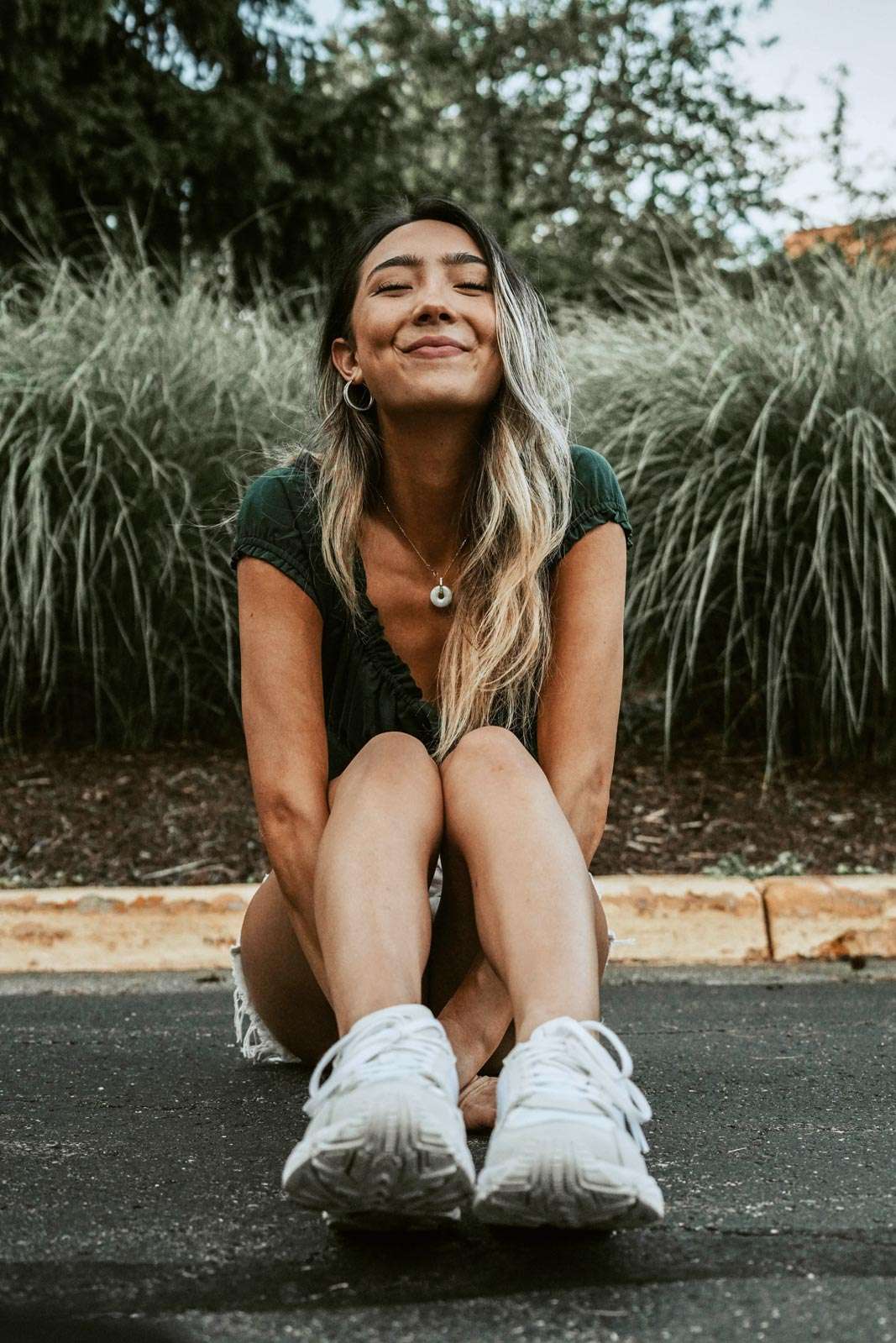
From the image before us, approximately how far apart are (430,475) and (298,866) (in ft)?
2.40

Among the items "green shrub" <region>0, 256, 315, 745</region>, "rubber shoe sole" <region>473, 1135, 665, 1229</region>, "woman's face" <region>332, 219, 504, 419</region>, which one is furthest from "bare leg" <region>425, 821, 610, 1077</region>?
"green shrub" <region>0, 256, 315, 745</region>

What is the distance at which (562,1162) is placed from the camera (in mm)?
1336

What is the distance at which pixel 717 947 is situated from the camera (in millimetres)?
3602

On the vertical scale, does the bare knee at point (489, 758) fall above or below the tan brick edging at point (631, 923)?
above

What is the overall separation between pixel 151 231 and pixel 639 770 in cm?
474

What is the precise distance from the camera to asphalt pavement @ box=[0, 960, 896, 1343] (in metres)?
1.25

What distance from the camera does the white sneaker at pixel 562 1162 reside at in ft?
4.36

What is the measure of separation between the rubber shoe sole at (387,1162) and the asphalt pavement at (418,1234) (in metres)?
0.07

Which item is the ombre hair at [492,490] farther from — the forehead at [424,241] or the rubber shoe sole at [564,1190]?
the rubber shoe sole at [564,1190]

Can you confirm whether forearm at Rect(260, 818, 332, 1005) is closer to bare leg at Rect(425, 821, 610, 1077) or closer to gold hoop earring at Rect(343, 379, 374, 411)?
bare leg at Rect(425, 821, 610, 1077)

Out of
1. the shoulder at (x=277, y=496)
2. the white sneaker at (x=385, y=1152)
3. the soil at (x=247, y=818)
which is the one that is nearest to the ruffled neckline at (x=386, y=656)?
the shoulder at (x=277, y=496)

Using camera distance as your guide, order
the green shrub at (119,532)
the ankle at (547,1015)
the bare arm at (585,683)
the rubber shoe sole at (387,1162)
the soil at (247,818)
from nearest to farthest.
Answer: the rubber shoe sole at (387,1162), the ankle at (547,1015), the bare arm at (585,683), the soil at (247,818), the green shrub at (119,532)

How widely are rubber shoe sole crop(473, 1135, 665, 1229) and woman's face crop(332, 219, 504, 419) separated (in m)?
1.24

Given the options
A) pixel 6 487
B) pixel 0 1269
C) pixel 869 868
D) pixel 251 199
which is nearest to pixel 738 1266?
pixel 0 1269
